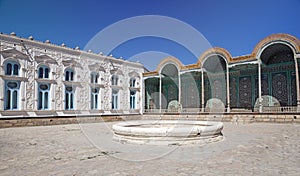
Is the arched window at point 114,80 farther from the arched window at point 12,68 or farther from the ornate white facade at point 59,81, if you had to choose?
the arched window at point 12,68

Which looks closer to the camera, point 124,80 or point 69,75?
point 69,75

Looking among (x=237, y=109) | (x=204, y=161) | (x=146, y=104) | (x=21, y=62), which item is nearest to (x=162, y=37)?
(x=204, y=161)

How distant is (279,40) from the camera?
1580 cm

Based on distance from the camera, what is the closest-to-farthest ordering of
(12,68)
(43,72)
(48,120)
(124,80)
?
(12,68) → (48,120) → (43,72) → (124,80)

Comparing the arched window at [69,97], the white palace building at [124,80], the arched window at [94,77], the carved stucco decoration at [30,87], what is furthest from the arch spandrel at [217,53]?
the carved stucco decoration at [30,87]

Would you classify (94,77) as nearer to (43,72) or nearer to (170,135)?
(43,72)

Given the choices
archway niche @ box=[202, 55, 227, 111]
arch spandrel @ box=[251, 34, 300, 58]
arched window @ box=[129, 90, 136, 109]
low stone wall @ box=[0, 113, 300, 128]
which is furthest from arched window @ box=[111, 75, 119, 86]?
arch spandrel @ box=[251, 34, 300, 58]

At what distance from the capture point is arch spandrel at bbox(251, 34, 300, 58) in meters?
15.2

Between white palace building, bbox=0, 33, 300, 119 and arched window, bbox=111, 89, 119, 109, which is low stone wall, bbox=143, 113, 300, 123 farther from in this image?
arched window, bbox=111, 89, 119, 109

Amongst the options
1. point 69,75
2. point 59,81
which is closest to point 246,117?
point 69,75

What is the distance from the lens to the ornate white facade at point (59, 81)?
641 inches

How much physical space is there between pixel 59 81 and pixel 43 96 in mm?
1670

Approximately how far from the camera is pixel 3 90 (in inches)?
621

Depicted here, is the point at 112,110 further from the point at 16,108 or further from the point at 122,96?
the point at 16,108
